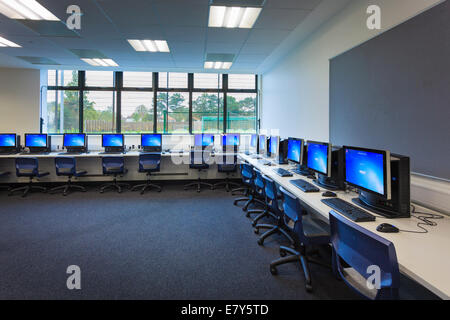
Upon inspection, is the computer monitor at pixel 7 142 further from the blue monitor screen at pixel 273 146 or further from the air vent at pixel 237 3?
the blue monitor screen at pixel 273 146

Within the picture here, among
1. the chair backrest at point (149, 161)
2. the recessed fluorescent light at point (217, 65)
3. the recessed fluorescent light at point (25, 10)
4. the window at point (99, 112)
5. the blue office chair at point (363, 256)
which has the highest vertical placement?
the recessed fluorescent light at point (217, 65)

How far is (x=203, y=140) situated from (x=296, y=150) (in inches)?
122

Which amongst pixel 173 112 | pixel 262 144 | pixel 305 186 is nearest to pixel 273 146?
pixel 262 144

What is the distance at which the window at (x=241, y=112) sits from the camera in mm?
6942

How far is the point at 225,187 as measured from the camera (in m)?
5.84

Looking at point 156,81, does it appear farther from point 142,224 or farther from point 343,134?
point 343,134

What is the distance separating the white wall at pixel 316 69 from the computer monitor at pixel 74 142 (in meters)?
4.66

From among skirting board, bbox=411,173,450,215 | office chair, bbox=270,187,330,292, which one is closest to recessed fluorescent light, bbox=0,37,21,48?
office chair, bbox=270,187,330,292

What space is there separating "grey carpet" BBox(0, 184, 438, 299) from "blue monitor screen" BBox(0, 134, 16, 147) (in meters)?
1.95

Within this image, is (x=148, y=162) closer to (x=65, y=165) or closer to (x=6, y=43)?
(x=65, y=165)

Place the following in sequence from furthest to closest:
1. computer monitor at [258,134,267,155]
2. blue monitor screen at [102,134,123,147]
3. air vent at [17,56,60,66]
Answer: blue monitor screen at [102,134,123,147], computer monitor at [258,134,267,155], air vent at [17,56,60,66]

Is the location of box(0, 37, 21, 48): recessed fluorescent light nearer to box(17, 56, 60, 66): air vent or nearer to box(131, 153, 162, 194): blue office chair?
box(17, 56, 60, 66): air vent

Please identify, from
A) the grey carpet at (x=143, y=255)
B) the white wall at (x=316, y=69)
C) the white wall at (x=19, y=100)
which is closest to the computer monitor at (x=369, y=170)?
Result: the grey carpet at (x=143, y=255)

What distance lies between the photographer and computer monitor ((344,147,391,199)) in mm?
1729
